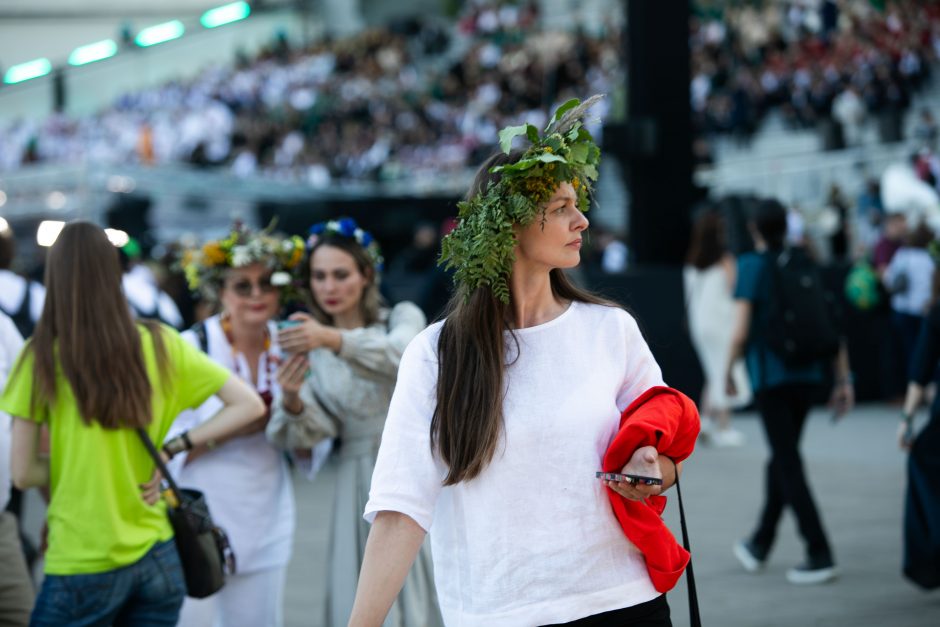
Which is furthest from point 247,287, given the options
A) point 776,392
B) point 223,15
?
point 223,15

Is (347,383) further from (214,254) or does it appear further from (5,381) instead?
(5,381)

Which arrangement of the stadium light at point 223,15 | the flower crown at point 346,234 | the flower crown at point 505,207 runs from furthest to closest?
the stadium light at point 223,15
the flower crown at point 346,234
the flower crown at point 505,207

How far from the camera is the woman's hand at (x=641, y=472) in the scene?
2666 millimetres

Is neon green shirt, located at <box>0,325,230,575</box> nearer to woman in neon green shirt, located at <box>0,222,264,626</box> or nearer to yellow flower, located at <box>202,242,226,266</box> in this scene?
woman in neon green shirt, located at <box>0,222,264,626</box>

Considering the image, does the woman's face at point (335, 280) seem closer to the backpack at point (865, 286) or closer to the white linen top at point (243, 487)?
the white linen top at point (243, 487)

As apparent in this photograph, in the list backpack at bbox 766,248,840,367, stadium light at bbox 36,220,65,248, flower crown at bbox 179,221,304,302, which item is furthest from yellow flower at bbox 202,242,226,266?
backpack at bbox 766,248,840,367

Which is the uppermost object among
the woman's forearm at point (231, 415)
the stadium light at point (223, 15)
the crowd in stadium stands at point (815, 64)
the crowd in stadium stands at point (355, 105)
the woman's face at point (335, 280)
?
the stadium light at point (223, 15)

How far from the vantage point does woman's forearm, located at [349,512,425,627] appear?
9.00 ft

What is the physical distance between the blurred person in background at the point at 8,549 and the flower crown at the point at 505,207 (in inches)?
84.8

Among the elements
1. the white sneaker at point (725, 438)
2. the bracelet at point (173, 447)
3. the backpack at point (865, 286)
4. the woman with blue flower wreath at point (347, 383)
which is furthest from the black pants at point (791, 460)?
the backpack at point (865, 286)

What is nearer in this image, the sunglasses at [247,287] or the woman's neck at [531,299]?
the woman's neck at [531,299]

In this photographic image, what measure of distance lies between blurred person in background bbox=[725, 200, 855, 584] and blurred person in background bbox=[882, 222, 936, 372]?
5886 millimetres

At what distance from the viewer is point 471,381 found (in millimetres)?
2773

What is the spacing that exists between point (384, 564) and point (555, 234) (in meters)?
0.82
